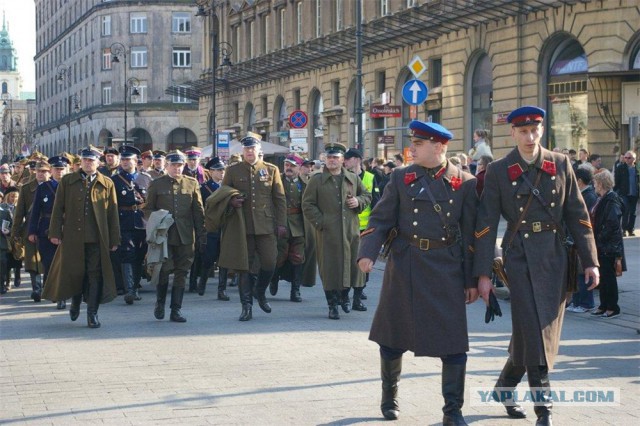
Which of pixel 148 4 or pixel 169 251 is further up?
pixel 148 4

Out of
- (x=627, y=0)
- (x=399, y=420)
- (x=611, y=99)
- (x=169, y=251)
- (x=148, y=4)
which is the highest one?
(x=148, y=4)

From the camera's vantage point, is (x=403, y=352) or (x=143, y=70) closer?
(x=403, y=352)

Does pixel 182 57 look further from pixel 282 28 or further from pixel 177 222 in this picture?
pixel 177 222

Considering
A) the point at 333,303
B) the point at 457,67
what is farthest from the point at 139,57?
the point at 333,303

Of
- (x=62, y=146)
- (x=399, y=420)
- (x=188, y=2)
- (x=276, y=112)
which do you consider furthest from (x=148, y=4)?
(x=399, y=420)

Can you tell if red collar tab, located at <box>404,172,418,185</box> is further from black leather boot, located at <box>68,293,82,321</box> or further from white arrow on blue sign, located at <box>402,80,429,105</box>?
white arrow on blue sign, located at <box>402,80,429,105</box>

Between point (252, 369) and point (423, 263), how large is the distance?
2.69 m

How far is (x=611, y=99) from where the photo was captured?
98.7 ft

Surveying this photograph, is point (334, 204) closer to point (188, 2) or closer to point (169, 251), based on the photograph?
point (169, 251)

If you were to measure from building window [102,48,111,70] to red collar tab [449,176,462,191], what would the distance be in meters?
87.9

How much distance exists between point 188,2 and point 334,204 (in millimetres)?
80877

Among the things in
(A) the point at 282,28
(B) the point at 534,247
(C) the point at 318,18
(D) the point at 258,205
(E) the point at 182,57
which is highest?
(E) the point at 182,57

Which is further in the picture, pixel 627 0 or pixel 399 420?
pixel 627 0

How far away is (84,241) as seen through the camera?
12.6 metres
